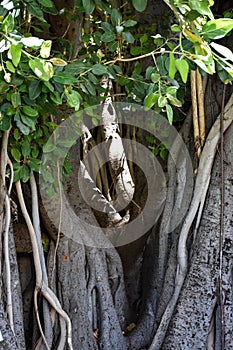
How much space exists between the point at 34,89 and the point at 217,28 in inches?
21.7

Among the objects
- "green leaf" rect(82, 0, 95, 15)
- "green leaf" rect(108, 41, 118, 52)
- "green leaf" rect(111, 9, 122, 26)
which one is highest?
"green leaf" rect(111, 9, 122, 26)

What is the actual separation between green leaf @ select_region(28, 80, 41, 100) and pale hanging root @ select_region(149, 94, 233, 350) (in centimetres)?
80

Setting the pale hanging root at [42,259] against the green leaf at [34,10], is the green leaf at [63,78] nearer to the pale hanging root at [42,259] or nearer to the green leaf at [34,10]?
the green leaf at [34,10]

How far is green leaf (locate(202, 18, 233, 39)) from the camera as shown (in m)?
1.28

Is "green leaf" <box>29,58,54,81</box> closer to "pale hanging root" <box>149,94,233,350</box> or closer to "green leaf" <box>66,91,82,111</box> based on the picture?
"green leaf" <box>66,91,82,111</box>

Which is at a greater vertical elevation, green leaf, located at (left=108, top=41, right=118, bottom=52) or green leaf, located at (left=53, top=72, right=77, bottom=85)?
green leaf, located at (left=108, top=41, right=118, bottom=52)

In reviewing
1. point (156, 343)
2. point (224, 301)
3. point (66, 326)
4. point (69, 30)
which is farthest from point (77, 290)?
point (69, 30)

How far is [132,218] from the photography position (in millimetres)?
2699

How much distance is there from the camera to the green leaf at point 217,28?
1.28 m

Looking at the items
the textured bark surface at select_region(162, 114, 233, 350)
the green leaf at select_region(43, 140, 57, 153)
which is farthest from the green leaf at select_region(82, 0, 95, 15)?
the textured bark surface at select_region(162, 114, 233, 350)

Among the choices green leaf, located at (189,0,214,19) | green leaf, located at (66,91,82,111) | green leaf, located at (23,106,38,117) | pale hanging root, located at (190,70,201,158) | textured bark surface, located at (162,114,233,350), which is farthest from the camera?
pale hanging root, located at (190,70,201,158)

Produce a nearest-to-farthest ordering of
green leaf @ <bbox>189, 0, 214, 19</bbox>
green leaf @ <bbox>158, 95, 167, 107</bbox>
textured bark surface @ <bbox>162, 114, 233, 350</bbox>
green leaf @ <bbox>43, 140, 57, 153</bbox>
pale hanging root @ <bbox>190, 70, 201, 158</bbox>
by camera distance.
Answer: green leaf @ <bbox>189, 0, 214, 19</bbox> → green leaf @ <bbox>158, 95, 167, 107</bbox> → green leaf @ <bbox>43, 140, 57, 153</bbox> → textured bark surface @ <bbox>162, 114, 233, 350</bbox> → pale hanging root @ <bbox>190, 70, 201, 158</bbox>

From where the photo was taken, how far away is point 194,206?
2178 mm

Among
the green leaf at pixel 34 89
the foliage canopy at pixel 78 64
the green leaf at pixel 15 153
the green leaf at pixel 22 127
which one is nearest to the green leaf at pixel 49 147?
the foliage canopy at pixel 78 64
